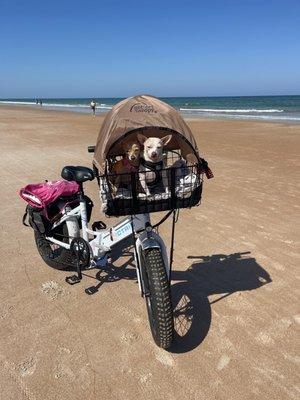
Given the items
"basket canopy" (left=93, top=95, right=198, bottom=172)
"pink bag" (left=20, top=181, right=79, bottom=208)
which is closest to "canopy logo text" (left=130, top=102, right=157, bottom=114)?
"basket canopy" (left=93, top=95, right=198, bottom=172)

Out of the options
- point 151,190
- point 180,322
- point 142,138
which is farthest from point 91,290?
point 142,138

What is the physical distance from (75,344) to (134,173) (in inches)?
66.9

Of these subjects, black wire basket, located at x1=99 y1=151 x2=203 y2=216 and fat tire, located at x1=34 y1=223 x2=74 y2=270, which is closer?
black wire basket, located at x1=99 y1=151 x2=203 y2=216

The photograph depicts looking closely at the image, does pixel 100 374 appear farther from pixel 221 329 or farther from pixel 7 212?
pixel 7 212

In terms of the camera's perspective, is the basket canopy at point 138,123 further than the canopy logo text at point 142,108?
No

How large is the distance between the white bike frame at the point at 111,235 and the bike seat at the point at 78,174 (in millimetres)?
246

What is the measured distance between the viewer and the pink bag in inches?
187

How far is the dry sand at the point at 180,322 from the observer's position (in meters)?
3.15

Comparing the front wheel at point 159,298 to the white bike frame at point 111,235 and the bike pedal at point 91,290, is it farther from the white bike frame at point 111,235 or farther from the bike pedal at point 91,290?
the bike pedal at point 91,290

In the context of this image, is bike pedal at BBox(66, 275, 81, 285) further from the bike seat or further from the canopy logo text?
the canopy logo text

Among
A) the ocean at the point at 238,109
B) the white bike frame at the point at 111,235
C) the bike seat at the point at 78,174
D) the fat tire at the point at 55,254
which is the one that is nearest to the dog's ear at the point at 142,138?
the white bike frame at the point at 111,235

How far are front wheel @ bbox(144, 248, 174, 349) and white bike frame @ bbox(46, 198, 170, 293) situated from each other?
5.3 inches

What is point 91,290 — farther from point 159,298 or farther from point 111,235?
point 159,298

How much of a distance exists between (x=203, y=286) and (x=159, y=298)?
56.5 inches
